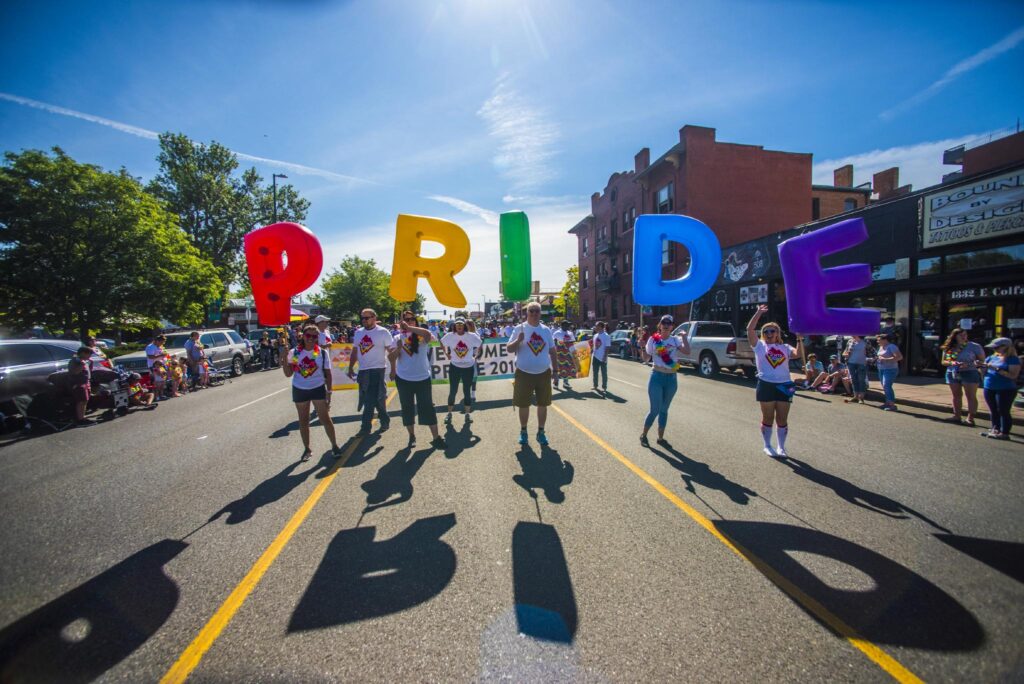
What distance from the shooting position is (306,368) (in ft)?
17.7

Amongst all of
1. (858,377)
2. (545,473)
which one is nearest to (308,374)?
(545,473)

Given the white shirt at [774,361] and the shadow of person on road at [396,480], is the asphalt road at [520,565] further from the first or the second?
the white shirt at [774,361]

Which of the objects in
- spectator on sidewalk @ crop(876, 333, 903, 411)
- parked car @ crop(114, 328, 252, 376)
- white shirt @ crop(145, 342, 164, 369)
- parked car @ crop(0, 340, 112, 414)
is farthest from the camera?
parked car @ crop(114, 328, 252, 376)

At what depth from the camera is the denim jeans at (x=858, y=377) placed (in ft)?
31.0

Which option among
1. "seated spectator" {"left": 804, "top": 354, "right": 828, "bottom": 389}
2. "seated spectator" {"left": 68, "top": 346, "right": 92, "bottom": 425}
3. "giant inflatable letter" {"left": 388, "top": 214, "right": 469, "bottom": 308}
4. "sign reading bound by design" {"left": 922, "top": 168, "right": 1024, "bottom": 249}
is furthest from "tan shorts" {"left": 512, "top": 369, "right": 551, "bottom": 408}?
"sign reading bound by design" {"left": 922, "top": 168, "right": 1024, "bottom": 249}

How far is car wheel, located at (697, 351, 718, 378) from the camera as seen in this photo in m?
14.4

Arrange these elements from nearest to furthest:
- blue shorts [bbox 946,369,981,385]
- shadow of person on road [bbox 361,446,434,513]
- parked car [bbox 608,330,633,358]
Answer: shadow of person on road [bbox 361,446,434,513] < blue shorts [bbox 946,369,981,385] < parked car [bbox 608,330,633,358]

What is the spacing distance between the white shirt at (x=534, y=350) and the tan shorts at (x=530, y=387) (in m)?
0.07

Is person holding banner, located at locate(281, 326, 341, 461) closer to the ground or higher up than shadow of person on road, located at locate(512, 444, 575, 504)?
higher up

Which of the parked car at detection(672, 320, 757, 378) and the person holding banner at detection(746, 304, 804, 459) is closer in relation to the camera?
the person holding banner at detection(746, 304, 804, 459)

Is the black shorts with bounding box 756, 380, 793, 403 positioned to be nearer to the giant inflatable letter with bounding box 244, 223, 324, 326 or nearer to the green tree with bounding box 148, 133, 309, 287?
the giant inflatable letter with bounding box 244, 223, 324, 326

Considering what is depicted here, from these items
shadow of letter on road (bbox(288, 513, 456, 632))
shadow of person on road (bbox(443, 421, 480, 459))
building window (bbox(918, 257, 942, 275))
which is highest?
building window (bbox(918, 257, 942, 275))

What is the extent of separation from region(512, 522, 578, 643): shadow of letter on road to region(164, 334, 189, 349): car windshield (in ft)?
57.5

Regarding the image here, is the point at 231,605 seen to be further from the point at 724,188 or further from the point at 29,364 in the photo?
the point at 724,188
